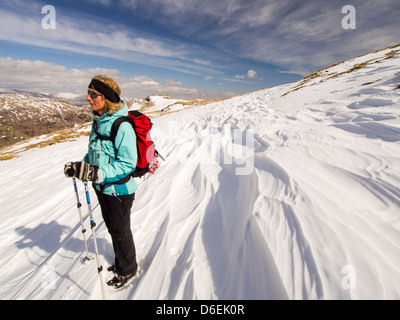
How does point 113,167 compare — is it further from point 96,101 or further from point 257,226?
point 257,226

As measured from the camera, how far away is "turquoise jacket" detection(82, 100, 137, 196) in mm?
1991

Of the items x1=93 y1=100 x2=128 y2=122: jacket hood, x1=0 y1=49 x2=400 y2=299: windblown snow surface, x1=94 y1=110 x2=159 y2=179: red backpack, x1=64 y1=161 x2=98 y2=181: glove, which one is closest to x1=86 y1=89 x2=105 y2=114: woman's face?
x1=93 y1=100 x2=128 y2=122: jacket hood

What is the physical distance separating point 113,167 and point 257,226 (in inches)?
77.9

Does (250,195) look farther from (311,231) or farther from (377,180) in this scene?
(377,180)

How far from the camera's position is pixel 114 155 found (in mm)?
2141

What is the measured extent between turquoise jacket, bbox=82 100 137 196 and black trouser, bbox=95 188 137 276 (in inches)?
4.6

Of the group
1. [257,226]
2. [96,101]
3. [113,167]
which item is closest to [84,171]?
[113,167]

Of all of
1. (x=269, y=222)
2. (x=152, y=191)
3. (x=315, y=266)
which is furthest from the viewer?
(x=152, y=191)

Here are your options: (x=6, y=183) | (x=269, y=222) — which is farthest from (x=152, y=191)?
(x=6, y=183)

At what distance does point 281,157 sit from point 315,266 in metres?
2.38

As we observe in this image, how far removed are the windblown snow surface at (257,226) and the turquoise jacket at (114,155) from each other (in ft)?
4.23

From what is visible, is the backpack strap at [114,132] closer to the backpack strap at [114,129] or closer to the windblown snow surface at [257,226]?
the backpack strap at [114,129]

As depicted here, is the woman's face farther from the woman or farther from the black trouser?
the black trouser
